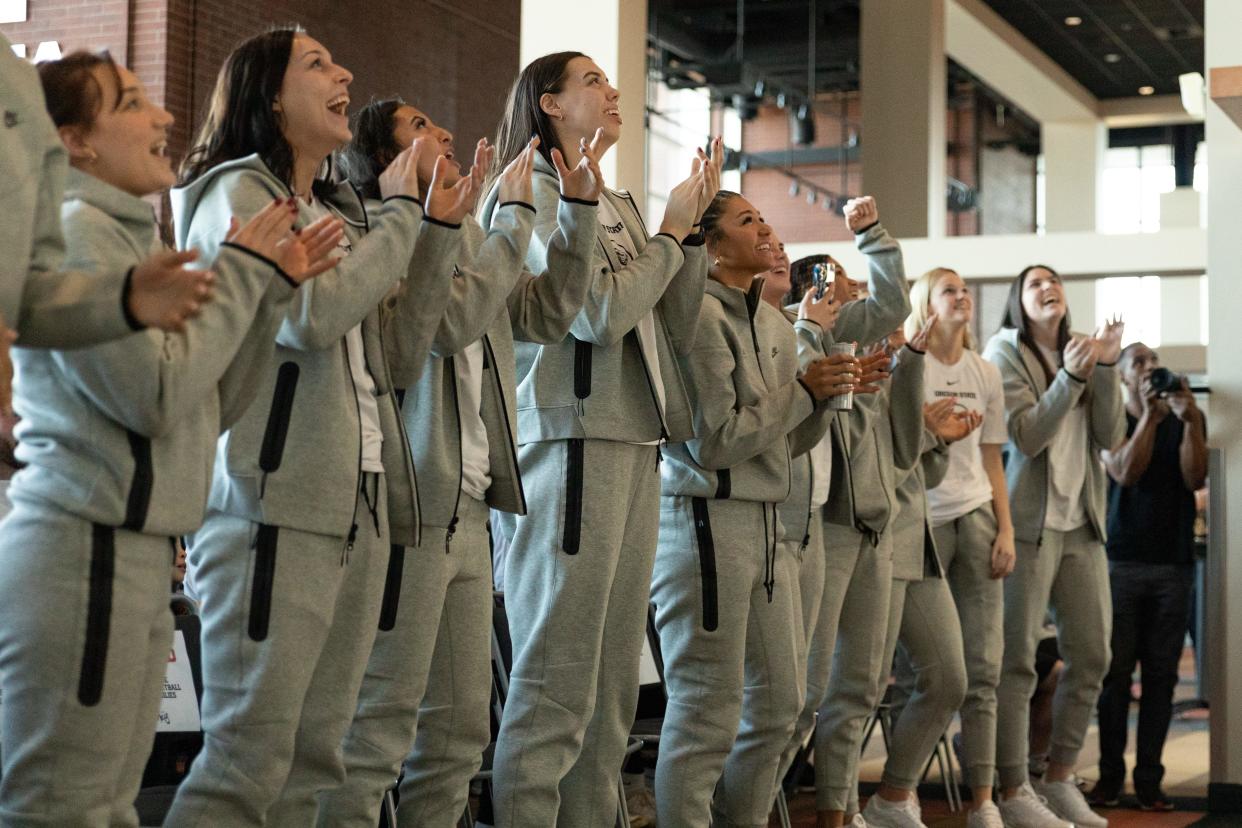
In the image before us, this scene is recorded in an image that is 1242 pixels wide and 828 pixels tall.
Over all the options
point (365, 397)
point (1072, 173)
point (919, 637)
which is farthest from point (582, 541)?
point (1072, 173)

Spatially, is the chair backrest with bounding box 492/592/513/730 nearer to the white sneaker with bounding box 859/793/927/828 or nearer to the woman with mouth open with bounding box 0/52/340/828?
the white sneaker with bounding box 859/793/927/828

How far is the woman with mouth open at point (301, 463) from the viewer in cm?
224

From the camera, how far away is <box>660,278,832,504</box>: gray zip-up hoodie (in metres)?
3.45

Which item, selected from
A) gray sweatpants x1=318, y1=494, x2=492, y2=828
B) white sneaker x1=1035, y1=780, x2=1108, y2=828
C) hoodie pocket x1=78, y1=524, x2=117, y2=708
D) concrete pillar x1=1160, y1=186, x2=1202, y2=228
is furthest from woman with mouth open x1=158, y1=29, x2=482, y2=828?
concrete pillar x1=1160, y1=186, x2=1202, y2=228

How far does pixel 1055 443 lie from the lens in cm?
508

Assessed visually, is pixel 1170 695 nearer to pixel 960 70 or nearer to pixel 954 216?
pixel 960 70

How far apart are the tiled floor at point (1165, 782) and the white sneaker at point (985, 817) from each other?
22 cm

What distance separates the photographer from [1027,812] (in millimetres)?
4785

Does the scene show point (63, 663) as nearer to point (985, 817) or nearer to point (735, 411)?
point (735, 411)

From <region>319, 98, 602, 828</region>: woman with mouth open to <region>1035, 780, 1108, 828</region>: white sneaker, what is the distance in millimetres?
2767

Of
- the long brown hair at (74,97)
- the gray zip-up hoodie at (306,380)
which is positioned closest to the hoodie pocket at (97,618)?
the gray zip-up hoodie at (306,380)

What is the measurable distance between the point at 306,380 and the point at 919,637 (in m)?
2.68

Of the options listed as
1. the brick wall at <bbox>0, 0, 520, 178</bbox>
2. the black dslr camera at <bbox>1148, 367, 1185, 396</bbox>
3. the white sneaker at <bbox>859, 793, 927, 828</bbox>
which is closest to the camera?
the white sneaker at <bbox>859, 793, 927, 828</bbox>

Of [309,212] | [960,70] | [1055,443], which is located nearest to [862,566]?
[1055,443]
